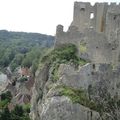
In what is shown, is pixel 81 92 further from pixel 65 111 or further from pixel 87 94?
pixel 65 111

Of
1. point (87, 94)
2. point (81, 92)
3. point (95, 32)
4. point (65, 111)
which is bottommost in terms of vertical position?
point (65, 111)

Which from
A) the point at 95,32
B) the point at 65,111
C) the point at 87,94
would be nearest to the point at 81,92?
the point at 87,94

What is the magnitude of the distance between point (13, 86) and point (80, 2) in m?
44.3

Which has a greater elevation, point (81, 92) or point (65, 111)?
point (81, 92)

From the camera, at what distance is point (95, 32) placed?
40.9m

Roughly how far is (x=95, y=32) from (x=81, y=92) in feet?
18.3

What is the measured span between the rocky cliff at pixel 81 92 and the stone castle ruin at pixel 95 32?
4.11 feet

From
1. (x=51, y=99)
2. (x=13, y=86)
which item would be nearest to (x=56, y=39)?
(x=51, y=99)

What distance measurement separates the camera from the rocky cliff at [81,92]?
120 feet

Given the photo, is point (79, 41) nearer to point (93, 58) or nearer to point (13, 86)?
point (93, 58)

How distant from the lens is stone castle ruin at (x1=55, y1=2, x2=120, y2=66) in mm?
40531

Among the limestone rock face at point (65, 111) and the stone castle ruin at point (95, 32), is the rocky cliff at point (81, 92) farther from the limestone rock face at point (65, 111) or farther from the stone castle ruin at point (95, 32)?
the stone castle ruin at point (95, 32)

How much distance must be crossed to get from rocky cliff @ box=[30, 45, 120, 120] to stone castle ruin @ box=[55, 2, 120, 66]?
4.11 ft

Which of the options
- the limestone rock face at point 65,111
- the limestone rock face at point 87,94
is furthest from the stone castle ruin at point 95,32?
the limestone rock face at point 65,111
